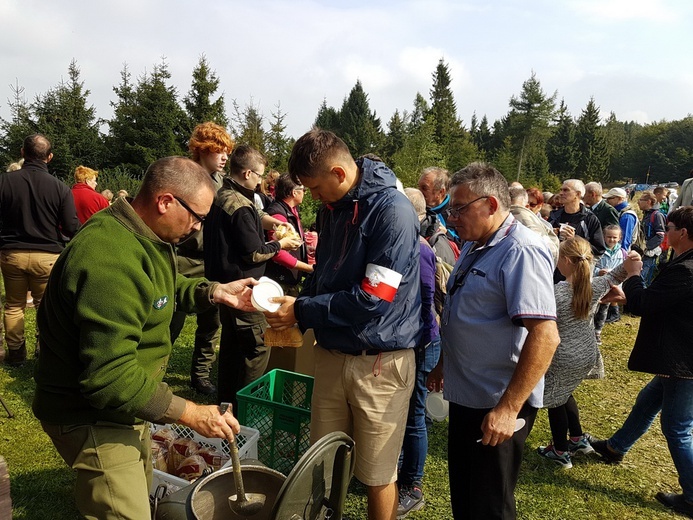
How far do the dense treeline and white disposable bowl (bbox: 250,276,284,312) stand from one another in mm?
13723

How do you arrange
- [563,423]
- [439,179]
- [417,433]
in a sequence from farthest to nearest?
1. [439,179]
2. [563,423]
3. [417,433]

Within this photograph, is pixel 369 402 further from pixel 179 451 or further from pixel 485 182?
pixel 179 451

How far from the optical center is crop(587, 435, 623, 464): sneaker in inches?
169

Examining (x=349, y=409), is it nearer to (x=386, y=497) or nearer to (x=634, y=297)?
(x=386, y=497)

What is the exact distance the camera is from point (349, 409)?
9.13 feet

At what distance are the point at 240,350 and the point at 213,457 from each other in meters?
1.17

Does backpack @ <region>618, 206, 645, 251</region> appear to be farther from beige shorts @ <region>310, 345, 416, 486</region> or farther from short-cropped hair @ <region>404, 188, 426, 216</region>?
beige shorts @ <region>310, 345, 416, 486</region>

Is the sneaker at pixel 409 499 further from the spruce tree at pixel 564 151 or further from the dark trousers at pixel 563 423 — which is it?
the spruce tree at pixel 564 151

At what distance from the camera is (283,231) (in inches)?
190

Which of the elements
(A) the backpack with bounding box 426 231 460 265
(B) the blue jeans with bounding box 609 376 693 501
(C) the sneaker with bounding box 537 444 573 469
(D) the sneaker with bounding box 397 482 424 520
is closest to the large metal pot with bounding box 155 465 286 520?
(D) the sneaker with bounding box 397 482 424 520

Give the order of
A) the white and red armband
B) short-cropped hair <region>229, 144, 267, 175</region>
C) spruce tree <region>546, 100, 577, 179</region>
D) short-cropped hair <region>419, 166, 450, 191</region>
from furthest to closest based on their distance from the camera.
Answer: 1. spruce tree <region>546, 100, 577, 179</region>
2. short-cropped hair <region>419, 166, 450, 191</region>
3. short-cropped hair <region>229, 144, 267, 175</region>
4. the white and red armband

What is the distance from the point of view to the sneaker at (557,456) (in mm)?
4211

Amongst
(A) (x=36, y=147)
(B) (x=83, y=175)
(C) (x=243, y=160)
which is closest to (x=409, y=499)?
(C) (x=243, y=160)

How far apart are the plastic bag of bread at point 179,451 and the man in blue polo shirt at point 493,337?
6.03 feet
